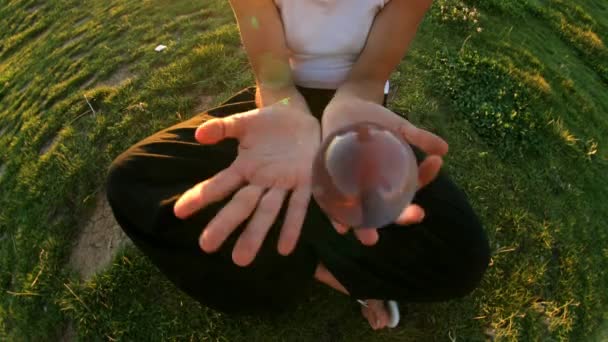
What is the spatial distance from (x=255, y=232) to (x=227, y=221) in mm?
101

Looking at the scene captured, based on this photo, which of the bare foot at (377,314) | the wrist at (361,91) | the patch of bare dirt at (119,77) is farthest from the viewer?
the patch of bare dirt at (119,77)

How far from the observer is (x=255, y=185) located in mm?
1576

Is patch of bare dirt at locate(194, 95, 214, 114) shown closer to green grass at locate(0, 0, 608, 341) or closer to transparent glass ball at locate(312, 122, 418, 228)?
green grass at locate(0, 0, 608, 341)

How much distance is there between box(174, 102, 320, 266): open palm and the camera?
4.91 ft

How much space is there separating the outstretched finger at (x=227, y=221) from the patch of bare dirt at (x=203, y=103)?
233 centimetres

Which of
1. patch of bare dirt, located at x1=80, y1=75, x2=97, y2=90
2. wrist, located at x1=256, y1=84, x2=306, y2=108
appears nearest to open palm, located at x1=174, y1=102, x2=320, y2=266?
wrist, located at x1=256, y1=84, x2=306, y2=108

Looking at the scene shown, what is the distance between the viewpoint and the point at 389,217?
1213mm

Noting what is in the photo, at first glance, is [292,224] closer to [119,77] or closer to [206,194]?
[206,194]

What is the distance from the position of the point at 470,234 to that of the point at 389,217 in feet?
2.89

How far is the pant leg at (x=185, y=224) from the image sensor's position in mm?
1902

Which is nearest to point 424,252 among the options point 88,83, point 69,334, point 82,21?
point 69,334

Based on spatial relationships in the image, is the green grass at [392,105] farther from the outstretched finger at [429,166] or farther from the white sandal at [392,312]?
the outstretched finger at [429,166]

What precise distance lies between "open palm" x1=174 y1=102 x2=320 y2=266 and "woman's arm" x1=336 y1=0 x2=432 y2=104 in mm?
520

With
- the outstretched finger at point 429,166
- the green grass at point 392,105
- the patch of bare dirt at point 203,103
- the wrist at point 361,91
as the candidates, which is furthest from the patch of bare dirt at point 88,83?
the outstretched finger at point 429,166
